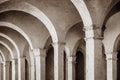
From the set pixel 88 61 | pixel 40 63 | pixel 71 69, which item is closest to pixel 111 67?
pixel 40 63

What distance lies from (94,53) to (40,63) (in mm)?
8123

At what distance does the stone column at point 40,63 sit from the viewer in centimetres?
1905

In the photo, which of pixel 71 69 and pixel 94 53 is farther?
pixel 71 69

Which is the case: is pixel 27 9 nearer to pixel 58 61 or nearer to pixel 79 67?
pixel 58 61

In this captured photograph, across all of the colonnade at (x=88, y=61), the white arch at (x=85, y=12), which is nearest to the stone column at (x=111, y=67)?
the colonnade at (x=88, y=61)

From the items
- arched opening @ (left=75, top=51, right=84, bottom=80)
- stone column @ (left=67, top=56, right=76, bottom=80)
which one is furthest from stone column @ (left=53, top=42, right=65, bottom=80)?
arched opening @ (left=75, top=51, right=84, bottom=80)

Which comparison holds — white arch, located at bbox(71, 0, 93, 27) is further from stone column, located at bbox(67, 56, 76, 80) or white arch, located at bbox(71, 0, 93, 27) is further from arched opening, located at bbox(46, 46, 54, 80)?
arched opening, located at bbox(46, 46, 54, 80)

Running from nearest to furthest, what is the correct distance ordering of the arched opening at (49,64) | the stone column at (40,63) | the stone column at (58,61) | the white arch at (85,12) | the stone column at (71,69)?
the white arch at (85,12) < the stone column at (58,61) < the stone column at (40,63) < the stone column at (71,69) < the arched opening at (49,64)

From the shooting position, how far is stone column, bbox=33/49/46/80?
19047 millimetres

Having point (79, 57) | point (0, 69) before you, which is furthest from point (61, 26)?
point (0, 69)

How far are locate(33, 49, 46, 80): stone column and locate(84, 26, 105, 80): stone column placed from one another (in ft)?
25.4

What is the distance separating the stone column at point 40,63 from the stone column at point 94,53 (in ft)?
25.4

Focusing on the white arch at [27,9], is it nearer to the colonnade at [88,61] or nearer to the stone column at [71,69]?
the colonnade at [88,61]

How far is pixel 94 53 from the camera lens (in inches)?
456
